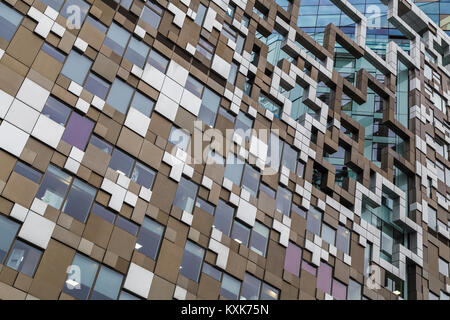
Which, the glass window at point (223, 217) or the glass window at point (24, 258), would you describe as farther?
the glass window at point (223, 217)

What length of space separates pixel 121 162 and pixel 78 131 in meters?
2.67

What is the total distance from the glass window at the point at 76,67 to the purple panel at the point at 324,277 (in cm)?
1793

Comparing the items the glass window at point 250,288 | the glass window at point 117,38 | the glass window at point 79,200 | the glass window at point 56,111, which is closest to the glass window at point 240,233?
the glass window at point 250,288

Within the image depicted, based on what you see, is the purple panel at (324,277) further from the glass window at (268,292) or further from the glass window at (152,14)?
the glass window at (152,14)

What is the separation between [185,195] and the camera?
105ft

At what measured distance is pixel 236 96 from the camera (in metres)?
37.8

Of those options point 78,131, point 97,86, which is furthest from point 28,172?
point 97,86

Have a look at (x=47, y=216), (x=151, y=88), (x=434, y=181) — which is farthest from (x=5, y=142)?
(x=434, y=181)

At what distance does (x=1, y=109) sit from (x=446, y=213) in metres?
34.2

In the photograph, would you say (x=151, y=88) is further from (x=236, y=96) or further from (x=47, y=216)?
(x=47, y=216)

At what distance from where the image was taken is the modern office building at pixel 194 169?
27344 millimetres

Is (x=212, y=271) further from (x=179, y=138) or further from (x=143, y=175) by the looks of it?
(x=179, y=138)

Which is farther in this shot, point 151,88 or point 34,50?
point 151,88
